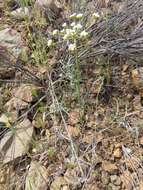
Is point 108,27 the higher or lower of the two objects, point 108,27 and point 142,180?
the higher

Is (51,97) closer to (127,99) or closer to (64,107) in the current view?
(64,107)

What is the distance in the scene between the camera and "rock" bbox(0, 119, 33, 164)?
1.95 metres

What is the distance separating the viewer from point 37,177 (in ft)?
6.09

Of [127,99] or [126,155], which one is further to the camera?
[127,99]

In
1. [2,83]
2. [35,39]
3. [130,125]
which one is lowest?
[130,125]

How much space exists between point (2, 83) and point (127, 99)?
2.21 ft

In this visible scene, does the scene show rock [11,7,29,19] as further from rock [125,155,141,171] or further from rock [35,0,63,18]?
rock [125,155,141,171]

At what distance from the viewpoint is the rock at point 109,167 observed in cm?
180

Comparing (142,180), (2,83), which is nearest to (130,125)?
(142,180)

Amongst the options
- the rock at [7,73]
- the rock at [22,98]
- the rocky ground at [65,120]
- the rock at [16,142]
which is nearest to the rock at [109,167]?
the rocky ground at [65,120]

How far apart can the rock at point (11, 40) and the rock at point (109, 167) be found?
84 centimetres

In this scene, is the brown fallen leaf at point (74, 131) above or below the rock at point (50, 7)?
below

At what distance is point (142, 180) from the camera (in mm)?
1743

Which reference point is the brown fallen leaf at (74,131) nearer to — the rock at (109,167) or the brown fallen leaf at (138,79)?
the rock at (109,167)
